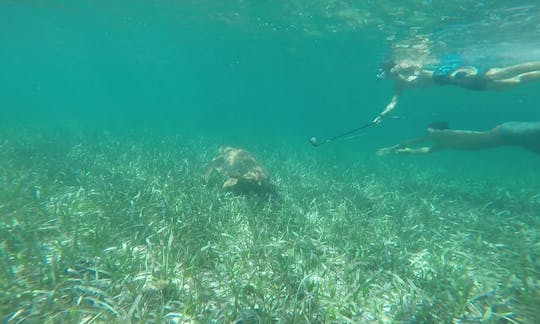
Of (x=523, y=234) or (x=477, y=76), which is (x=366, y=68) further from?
(x=523, y=234)

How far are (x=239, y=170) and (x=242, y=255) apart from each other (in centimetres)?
427

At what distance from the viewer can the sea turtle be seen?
8984 mm

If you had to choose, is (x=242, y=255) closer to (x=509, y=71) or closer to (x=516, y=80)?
(x=516, y=80)

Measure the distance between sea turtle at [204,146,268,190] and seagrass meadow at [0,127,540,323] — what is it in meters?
0.40

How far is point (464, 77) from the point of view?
11773mm

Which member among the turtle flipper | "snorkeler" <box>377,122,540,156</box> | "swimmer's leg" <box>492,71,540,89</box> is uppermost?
the turtle flipper

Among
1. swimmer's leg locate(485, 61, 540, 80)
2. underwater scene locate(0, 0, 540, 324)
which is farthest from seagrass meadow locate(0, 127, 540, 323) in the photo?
swimmer's leg locate(485, 61, 540, 80)

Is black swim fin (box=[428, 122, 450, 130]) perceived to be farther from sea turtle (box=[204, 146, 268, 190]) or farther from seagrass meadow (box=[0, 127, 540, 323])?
sea turtle (box=[204, 146, 268, 190])

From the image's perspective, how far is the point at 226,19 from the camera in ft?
88.8

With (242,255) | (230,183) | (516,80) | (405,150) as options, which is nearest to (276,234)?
(242,255)

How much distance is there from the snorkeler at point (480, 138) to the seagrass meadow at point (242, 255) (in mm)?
2086

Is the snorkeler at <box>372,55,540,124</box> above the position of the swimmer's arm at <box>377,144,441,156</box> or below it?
above

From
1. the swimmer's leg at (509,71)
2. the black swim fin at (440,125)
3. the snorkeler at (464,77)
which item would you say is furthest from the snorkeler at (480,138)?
the swimmer's leg at (509,71)

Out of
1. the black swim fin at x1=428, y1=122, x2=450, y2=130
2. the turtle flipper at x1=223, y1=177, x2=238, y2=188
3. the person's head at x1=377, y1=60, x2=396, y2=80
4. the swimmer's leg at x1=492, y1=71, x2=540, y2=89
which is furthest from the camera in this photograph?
the person's head at x1=377, y1=60, x2=396, y2=80
